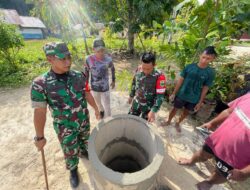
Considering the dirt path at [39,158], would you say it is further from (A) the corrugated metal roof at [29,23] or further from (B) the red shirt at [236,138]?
(A) the corrugated metal roof at [29,23]

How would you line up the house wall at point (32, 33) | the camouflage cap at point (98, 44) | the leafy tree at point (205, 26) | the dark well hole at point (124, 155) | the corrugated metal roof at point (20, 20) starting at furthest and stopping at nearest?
the house wall at point (32, 33), the corrugated metal roof at point (20, 20), the leafy tree at point (205, 26), the camouflage cap at point (98, 44), the dark well hole at point (124, 155)

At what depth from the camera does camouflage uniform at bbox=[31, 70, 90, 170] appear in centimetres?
192

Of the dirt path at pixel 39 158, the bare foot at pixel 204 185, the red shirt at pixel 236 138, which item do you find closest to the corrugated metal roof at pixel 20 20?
the dirt path at pixel 39 158

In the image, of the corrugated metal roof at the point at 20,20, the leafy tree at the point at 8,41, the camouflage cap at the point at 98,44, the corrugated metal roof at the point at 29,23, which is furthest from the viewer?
the corrugated metal roof at the point at 29,23

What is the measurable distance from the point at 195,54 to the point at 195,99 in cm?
114

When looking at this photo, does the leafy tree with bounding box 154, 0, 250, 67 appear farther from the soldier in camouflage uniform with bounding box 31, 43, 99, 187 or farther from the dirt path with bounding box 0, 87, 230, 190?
the soldier in camouflage uniform with bounding box 31, 43, 99, 187

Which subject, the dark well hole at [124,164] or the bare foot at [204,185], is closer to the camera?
the bare foot at [204,185]

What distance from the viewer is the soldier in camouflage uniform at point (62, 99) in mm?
1891

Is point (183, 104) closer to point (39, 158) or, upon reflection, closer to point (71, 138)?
point (71, 138)

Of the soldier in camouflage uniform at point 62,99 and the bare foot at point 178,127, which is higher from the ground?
the soldier in camouflage uniform at point 62,99

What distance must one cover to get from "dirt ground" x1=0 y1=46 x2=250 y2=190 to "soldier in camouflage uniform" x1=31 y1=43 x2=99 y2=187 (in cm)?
59

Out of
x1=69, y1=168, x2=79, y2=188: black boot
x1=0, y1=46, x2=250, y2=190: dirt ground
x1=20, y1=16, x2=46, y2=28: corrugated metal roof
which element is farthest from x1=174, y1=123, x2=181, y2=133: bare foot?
x1=20, y1=16, x2=46, y2=28: corrugated metal roof

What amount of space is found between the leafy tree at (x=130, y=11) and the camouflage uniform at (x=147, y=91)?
6.07m

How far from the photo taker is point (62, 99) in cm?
203
